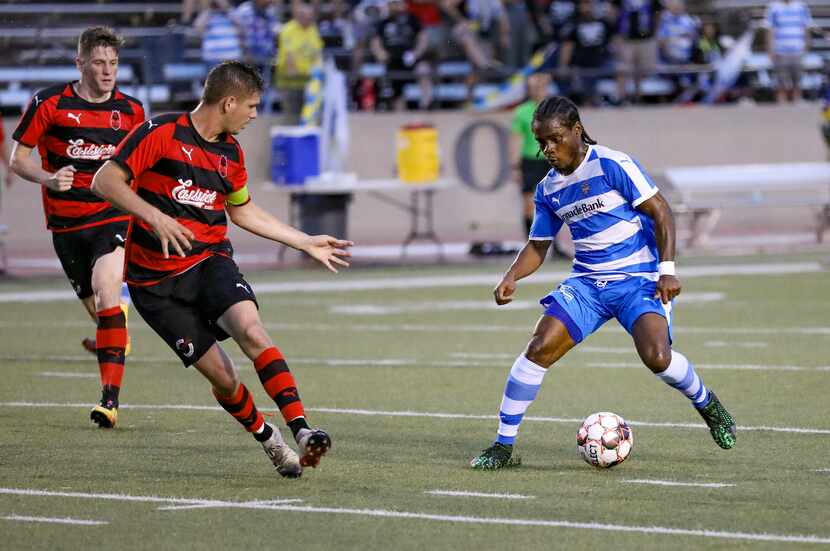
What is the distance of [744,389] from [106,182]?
499cm

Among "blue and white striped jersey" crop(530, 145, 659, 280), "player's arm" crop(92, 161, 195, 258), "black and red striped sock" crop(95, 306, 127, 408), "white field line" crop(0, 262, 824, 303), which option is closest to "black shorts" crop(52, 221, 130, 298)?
"black and red striped sock" crop(95, 306, 127, 408)

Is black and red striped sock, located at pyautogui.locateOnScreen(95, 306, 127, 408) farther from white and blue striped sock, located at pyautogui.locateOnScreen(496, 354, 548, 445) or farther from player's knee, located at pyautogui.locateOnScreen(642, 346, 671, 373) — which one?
player's knee, located at pyautogui.locateOnScreen(642, 346, 671, 373)

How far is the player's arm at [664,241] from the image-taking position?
7832mm

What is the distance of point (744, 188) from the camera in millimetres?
23109

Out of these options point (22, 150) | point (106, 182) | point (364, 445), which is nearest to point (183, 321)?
point (106, 182)

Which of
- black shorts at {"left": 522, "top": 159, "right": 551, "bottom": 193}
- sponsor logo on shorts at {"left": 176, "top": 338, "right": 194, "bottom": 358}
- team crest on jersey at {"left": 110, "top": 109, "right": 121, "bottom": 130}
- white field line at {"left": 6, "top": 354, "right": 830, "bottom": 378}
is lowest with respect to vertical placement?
black shorts at {"left": 522, "top": 159, "right": 551, "bottom": 193}

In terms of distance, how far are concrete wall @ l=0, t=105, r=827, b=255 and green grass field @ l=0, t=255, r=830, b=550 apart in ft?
26.7

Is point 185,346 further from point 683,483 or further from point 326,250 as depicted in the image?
point 683,483

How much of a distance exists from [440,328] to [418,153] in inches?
267

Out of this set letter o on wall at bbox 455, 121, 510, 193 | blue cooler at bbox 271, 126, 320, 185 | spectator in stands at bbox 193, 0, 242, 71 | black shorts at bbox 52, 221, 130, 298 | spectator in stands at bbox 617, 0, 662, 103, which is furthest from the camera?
spectator in stands at bbox 617, 0, 662, 103

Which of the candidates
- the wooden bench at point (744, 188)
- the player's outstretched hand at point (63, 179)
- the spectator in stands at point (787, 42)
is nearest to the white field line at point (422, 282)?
the wooden bench at point (744, 188)

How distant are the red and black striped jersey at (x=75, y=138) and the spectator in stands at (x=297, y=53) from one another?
40.5 feet

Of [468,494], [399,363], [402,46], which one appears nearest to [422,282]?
[399,363]

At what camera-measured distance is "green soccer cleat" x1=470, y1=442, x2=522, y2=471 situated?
26.0ft
